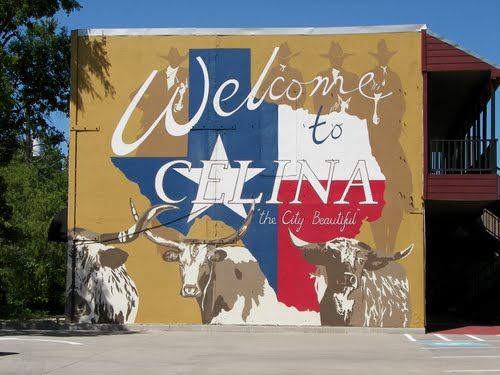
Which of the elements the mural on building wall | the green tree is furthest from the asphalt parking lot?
the green tree

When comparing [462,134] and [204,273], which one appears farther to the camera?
[462,134]

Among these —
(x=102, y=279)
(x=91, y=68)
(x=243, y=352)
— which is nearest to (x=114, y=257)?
(x=102, y=279)

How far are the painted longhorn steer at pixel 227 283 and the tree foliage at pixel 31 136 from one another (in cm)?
568

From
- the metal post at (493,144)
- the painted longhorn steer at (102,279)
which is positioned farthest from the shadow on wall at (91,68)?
the metal post at (493,144)

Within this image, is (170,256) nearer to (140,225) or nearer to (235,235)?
(140,225)

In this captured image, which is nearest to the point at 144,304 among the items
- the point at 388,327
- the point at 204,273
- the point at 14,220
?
the point at 204,273

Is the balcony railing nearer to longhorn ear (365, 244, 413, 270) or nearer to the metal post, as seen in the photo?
the metal post

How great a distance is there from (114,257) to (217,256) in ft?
9.78

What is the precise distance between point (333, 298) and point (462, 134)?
1234 centimetres

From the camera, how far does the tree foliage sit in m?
22.9

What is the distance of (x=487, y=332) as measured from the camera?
21.9m

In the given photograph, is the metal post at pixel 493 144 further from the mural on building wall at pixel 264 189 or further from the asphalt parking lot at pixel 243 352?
the asphalt parking lot at pixel 243 352

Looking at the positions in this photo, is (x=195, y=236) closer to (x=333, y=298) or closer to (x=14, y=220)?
(x=333, y=298)

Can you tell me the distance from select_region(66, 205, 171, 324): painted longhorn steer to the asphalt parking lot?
3.07 feet
